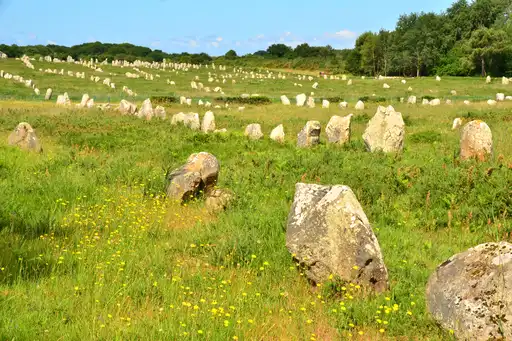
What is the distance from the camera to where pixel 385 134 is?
18422 mm

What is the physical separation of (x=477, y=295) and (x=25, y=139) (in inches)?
640

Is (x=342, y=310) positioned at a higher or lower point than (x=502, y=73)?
lower

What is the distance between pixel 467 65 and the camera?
78.7 metres

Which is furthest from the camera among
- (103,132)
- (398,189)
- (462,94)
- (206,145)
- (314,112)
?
(462,94)

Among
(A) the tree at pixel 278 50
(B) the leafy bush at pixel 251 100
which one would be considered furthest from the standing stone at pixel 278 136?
(A) the tree at pixel 278 50

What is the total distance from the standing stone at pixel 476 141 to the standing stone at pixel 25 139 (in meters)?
14.1

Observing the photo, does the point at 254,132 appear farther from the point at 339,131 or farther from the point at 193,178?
the point at 193,178

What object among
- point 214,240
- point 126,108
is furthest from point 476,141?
point 126,108

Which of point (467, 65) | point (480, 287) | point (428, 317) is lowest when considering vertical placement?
point (428, 317)

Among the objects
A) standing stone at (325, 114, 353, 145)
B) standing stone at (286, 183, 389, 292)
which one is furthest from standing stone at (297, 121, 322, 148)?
standing stone at (286, 183, 389, 292)

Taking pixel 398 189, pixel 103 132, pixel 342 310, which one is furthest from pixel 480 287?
pixel 103 132

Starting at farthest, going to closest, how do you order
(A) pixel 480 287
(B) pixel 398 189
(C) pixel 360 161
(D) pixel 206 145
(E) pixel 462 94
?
(E) pixel 462 94, (D) pixel 206 145, (C) pixel 360 161, (B) pixel 398 189, (A) pixel 480 287

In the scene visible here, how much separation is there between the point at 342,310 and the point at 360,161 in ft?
31.6

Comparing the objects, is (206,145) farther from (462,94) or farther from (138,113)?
(462,94)
